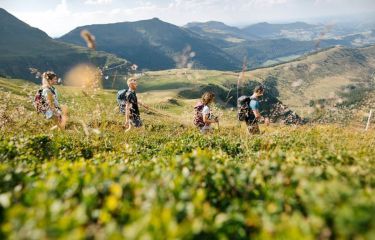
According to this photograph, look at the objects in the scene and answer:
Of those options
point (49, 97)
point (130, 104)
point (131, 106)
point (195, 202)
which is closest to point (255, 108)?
point (131, 106)

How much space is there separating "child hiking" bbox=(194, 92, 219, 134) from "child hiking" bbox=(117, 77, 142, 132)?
8.41 ft

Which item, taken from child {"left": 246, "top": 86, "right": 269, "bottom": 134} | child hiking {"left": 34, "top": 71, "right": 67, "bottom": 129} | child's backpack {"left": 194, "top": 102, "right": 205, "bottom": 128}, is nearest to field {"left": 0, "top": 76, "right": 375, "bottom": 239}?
child {"left": 246, "top": 86, "right": 269, "bottom": 134}

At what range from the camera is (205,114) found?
14.6m

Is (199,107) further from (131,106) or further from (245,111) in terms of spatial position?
(131,106)

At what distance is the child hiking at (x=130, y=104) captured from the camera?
50.3ft

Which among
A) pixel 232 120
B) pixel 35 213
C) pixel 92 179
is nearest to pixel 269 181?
pixel 92 179

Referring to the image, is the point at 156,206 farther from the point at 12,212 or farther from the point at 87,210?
the point at 12,212

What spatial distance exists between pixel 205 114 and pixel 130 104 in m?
3.08

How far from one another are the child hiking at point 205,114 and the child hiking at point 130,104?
2.56 metres

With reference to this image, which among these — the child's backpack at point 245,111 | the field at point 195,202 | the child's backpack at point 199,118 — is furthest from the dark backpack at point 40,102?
the field at point 195,202

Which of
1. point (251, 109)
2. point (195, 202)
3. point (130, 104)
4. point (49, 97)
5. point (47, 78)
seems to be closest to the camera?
point (195, 202)

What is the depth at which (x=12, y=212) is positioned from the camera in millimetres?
3422

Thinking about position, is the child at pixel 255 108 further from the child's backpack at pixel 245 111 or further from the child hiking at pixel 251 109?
the child's backpack at pixel 245 111

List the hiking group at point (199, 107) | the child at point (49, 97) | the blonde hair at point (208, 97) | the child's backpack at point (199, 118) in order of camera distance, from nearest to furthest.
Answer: the child at point (49, 97) < the hiking group at point (199, 107) < the blonde hair at point (208, 97) < the child's backpack at point (199, 118)
